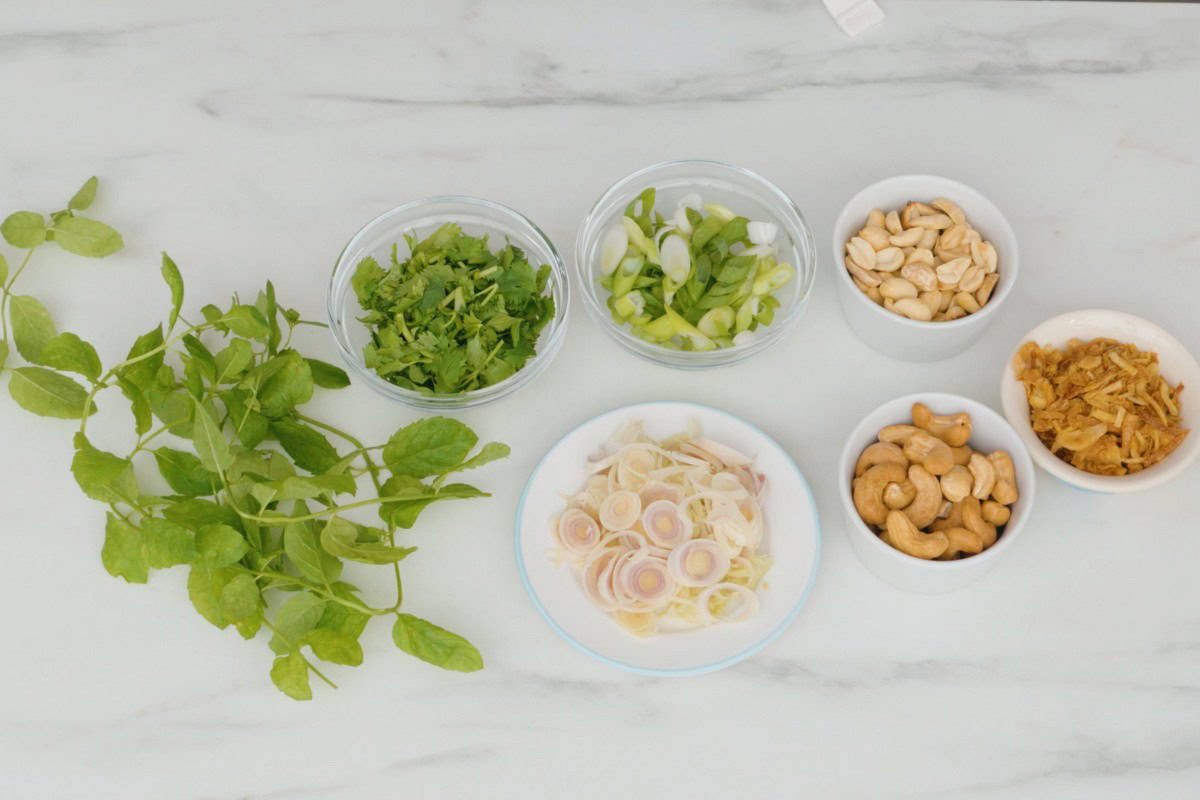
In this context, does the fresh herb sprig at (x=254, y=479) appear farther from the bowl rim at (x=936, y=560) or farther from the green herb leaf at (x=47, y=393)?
the bowl rim at (x=936, y=560)

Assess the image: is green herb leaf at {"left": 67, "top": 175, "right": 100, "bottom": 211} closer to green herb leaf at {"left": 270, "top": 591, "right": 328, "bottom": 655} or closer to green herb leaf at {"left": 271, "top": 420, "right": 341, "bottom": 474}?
green herb leaf at {"left": 271, "top": 420, "right": 341, "bottom": 474}

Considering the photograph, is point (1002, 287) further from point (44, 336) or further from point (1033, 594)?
point (44, 336)

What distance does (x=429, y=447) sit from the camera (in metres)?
1.12

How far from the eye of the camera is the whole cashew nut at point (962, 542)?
107 centimetres

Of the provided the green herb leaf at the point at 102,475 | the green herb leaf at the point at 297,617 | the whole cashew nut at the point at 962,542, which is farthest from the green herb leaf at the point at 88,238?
the whole cashew nut at the point at 962,542

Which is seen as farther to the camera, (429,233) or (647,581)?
(429,233)

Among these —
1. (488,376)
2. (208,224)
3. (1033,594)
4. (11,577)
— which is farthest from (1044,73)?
(11,577)

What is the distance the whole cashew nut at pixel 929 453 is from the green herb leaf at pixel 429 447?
1.40 ft

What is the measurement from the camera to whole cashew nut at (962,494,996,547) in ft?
3.54

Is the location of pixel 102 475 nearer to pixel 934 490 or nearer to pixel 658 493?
pixel 658 493

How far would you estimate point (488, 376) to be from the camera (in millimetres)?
1183

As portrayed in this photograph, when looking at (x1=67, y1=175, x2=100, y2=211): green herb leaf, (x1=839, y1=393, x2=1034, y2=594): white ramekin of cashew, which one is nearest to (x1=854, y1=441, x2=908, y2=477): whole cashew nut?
(x1=839, y1=393, x2=1034, y2=594): white ramekin of cashew

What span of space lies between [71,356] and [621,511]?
58 centimetres

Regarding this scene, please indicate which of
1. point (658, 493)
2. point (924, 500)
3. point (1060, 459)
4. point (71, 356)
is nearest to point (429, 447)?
point (658, 493)
